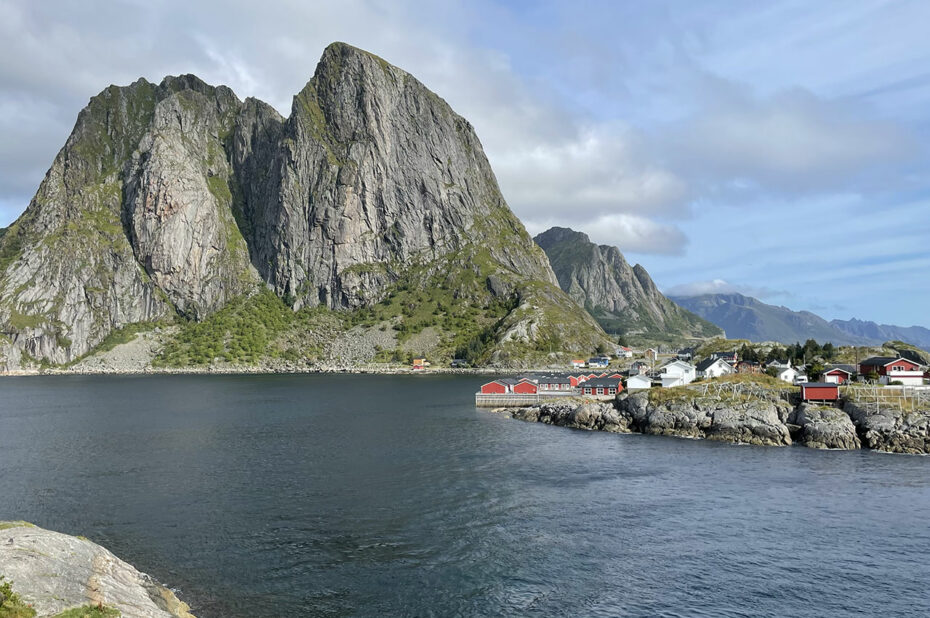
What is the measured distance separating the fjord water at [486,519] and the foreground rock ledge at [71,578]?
3.19 meters

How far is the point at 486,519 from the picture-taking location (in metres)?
53.1

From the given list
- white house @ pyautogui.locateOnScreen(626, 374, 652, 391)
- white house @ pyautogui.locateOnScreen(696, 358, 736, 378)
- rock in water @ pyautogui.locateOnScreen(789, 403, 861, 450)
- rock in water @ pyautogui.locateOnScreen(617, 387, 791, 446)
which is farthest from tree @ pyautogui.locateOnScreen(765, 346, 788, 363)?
rock in water @ pyautogui.locateOnScreen(789, 403, 861, 450)

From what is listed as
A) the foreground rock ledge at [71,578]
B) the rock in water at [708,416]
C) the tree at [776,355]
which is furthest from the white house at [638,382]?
the foreground rock ledge at [71,578]

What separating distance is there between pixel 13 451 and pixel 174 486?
40.0 meters

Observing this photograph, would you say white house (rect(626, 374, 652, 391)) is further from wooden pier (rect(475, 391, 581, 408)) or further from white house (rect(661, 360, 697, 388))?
wooden pier (rect(475, 391, 581, 408))

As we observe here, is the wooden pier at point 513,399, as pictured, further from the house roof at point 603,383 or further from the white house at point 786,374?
the white house at point 786,374

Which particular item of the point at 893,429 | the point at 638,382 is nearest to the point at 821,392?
the point at 893,429

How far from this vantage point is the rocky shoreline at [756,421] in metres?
82.8

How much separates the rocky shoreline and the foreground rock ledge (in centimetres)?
7946

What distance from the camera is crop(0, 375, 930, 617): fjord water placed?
38250mm

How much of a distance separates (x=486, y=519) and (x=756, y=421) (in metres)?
56.3

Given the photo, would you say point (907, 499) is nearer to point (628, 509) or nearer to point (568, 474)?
point (628, 509)

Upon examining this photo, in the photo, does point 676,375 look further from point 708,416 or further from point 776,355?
point 776,355

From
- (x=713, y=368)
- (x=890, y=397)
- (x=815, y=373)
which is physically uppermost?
(x=815, y=373)
